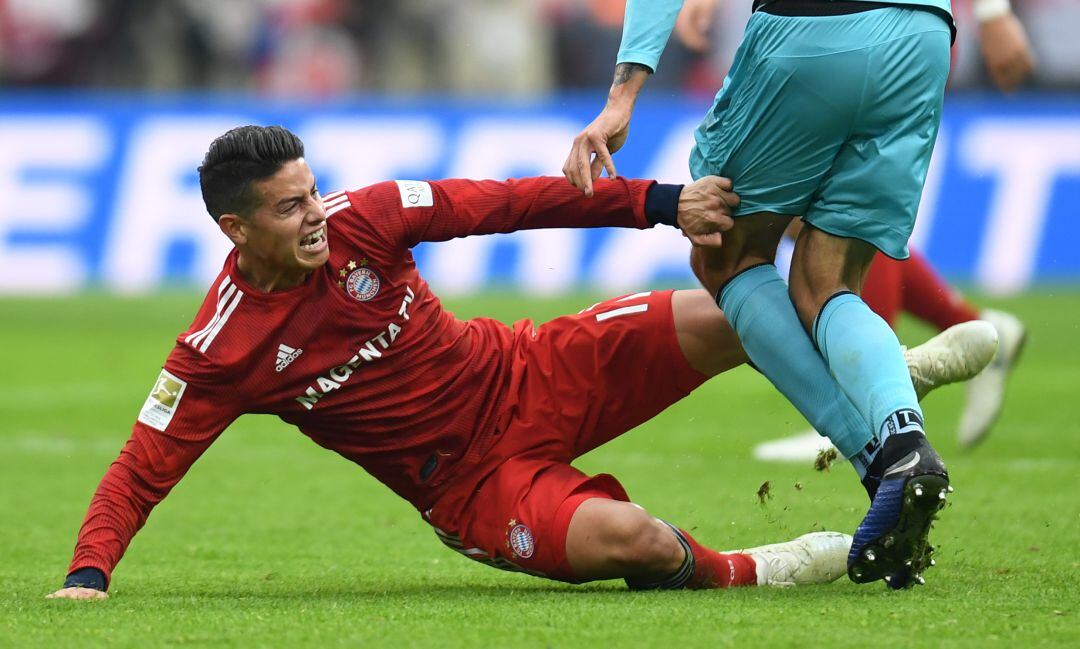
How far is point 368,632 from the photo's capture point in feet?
11.1

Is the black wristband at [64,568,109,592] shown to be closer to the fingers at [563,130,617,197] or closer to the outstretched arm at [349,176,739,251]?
the outstretched arm at [349,176,739,251]

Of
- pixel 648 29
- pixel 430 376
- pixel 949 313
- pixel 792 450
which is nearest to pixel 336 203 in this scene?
pixel 430 376

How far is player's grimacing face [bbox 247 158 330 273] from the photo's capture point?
4.00 meters

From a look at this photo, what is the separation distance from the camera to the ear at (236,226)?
13.3 feet

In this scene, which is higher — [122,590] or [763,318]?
[763,318]

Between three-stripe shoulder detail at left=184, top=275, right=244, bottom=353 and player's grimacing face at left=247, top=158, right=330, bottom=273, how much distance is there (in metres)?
0.10

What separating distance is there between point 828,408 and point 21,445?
4862 mm

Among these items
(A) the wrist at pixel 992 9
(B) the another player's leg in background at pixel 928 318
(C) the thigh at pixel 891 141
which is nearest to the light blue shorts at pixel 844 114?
(C) the thigh at pixel 891 141

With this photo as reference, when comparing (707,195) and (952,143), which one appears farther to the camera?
(952,143)

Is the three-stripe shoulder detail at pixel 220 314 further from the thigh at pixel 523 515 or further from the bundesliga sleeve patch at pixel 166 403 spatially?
the thigh at pixel 523 515

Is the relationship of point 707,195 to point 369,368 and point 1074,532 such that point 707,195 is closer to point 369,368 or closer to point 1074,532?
point 369,368

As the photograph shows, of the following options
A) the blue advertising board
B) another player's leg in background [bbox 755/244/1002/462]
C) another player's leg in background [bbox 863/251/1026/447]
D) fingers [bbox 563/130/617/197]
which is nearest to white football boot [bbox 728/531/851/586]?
fingers [bbox 563/130/617/197]

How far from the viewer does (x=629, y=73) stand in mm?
3879

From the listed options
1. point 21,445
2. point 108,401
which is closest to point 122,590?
point 21,445
